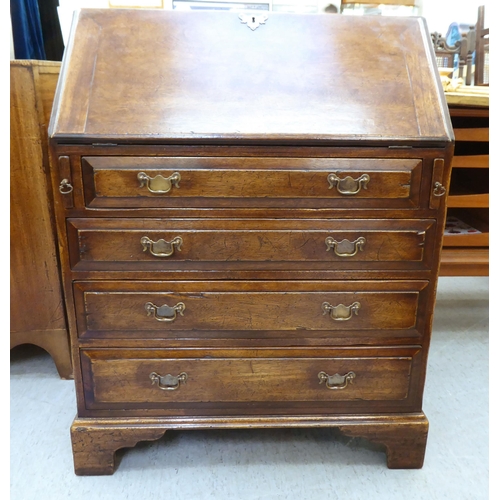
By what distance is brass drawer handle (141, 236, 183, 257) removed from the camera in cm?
128

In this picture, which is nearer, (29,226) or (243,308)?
(243,308)

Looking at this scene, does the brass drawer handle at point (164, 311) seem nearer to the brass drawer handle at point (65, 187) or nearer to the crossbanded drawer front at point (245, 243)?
the crossbanded drawer front at point (245, 243)

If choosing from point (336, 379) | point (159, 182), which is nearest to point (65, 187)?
point (159, 182)

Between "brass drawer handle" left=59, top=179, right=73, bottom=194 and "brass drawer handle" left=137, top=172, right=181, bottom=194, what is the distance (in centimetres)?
18

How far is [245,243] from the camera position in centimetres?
130

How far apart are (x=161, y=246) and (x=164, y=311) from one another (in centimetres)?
20

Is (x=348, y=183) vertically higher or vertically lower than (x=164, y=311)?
higher

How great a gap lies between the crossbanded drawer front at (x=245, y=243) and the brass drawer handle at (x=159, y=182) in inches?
3.4

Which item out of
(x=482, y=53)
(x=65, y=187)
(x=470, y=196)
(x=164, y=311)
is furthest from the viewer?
(x=482, y=53)

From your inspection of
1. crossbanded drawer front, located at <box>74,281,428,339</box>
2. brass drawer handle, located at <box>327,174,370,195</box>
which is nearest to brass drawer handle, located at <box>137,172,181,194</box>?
crossbanded drawer front, located at <box>74,281,428,339</box>

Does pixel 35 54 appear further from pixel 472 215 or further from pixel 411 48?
pixel 472 215

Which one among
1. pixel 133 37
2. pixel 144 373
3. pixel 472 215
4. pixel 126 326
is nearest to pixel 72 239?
pixel 126 326

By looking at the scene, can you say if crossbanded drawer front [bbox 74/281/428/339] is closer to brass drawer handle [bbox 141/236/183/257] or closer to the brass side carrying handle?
brass drawer handle [bbox 141/236/183/257]

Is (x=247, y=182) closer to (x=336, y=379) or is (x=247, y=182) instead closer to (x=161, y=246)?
(x=161, y=246)
